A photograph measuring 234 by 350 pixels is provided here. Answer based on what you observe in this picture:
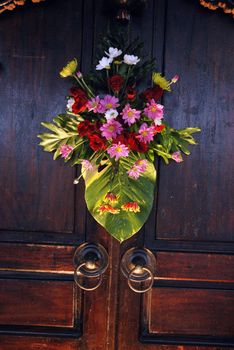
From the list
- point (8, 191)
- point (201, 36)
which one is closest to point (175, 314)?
point (8, 191)

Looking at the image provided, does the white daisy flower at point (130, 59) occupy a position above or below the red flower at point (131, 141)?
above

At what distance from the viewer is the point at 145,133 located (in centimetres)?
123

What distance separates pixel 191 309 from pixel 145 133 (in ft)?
2.42

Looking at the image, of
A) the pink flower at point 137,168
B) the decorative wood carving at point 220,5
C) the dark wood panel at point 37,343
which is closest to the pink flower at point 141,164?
the pink flower at point 137,168

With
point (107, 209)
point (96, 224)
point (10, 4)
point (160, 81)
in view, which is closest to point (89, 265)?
point (96, 224)

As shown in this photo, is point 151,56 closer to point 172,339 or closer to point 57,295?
point 57,295

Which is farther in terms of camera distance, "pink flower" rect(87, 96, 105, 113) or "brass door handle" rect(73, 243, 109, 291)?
"brass door handle" rect(73, 243, 109, 291)

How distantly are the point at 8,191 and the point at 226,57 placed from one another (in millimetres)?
992

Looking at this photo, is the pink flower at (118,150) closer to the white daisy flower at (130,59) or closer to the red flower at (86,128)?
the red flower at (86,128)

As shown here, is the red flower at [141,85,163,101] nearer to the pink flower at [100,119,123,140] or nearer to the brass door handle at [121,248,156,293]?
the pink flower at [100,119,123,140]

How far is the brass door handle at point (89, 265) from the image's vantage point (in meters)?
1.38

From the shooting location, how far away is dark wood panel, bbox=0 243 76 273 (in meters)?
1.46

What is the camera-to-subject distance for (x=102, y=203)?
4.21 feet

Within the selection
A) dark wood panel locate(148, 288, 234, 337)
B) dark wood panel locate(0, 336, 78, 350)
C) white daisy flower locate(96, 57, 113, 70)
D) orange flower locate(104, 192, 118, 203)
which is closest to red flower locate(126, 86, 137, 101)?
white daisy flower locate(96, 57, 113, 70)
